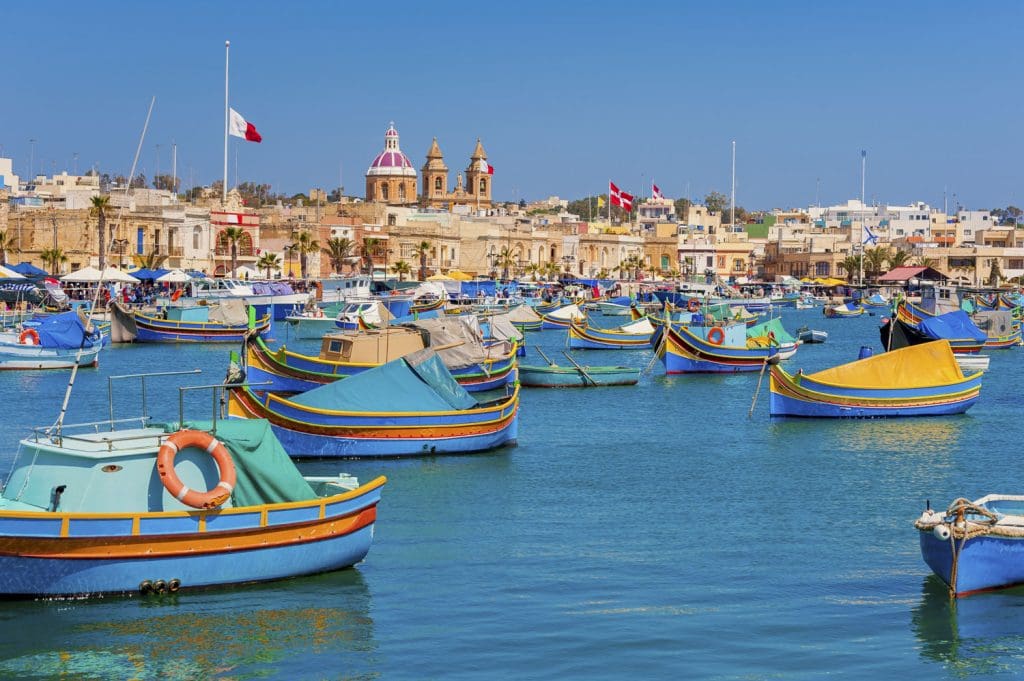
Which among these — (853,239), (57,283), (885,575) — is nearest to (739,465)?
(885,575)

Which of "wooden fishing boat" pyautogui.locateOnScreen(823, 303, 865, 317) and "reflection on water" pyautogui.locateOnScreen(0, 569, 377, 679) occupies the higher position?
"wooden fishing boat" pyautogui.locateOnScreen(823, 303, 865, 317)

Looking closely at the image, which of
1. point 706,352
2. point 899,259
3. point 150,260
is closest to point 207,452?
point 706,352

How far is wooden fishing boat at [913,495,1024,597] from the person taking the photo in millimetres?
18203

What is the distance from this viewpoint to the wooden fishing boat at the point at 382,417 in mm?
28109

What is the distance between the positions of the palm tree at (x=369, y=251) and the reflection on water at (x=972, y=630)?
9012 cm

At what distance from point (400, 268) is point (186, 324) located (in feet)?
152

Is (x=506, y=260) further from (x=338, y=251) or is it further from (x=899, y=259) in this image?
(x=899, y=259)

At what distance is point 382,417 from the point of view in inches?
1122

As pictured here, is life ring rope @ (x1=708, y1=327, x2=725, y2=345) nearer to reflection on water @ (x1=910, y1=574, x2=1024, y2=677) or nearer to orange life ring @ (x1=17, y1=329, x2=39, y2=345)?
orange life ring @ (x1=17, y1=329, x2=39, y2=345)

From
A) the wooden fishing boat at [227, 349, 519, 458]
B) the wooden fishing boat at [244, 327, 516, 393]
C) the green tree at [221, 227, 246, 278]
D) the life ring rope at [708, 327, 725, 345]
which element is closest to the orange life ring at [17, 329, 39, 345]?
the wooden fishing boat at [244, 327, 516, 393]

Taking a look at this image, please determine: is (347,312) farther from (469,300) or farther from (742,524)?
(742,524)

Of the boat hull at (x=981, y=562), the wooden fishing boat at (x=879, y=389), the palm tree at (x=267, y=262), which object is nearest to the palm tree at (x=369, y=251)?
the palm tree at (x=267, y=262)

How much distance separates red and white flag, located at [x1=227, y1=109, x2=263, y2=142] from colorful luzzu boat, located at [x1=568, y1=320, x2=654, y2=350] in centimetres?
1918

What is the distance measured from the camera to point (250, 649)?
16922mm
